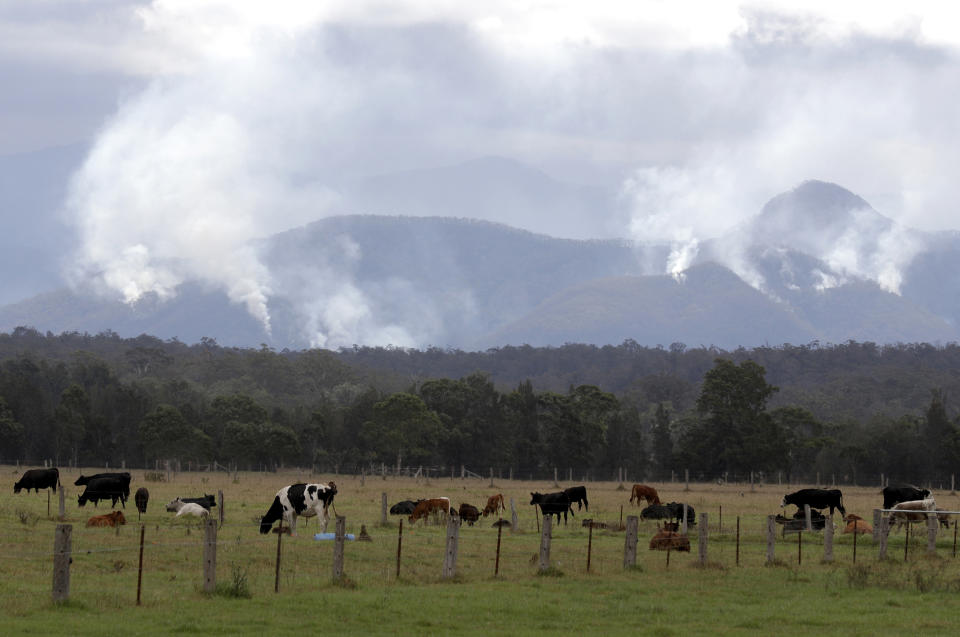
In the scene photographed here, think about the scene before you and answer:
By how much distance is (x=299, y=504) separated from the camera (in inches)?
1426

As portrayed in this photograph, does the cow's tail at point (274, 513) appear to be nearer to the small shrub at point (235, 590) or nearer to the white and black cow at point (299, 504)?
the white and black cow at point (299, 504)

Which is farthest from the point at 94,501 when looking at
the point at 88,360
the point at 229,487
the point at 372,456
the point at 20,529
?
the point at 88,360

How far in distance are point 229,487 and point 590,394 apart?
168 ft

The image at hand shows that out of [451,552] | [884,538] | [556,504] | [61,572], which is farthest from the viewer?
[556,504]

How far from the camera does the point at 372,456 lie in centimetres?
10300

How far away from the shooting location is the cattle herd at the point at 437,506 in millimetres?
35469

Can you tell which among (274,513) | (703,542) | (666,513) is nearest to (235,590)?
(703,542)

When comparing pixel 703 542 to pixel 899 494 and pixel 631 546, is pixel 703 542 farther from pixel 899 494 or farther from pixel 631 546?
pixel 899 494

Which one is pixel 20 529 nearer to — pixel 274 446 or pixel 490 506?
pixel 490 506

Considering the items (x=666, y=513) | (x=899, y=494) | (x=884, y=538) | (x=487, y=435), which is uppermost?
(x=487, y=435)

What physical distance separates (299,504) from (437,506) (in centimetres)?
634

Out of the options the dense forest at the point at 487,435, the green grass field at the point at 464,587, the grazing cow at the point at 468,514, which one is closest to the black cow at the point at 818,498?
the green grass field at the point at 464,587

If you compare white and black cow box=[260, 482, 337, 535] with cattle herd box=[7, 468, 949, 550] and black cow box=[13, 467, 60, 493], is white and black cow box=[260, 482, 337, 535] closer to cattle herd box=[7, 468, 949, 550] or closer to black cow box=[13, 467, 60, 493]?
cattle herd box=[7, 468, 949, 550]

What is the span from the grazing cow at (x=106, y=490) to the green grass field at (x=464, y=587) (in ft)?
20.2
